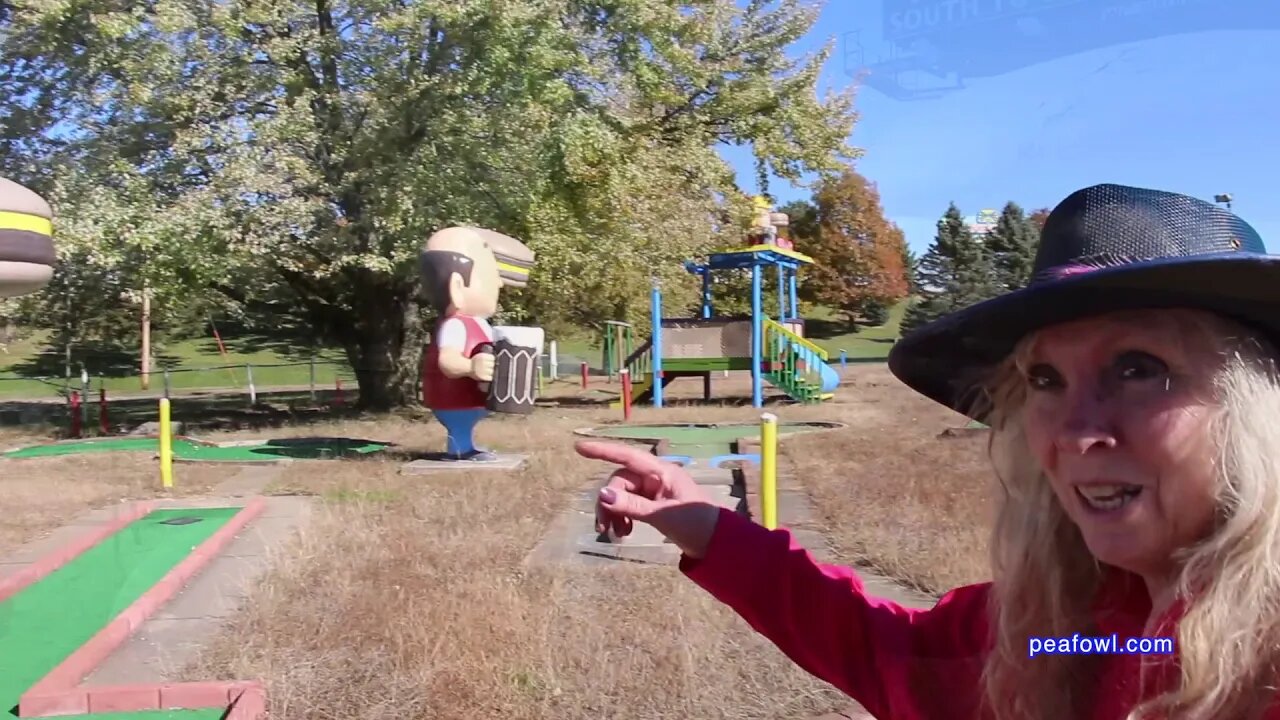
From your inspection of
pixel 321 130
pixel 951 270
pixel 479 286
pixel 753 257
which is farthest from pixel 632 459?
pixel 951 270

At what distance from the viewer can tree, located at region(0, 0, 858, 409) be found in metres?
Result: 11.8

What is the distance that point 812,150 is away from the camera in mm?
18797

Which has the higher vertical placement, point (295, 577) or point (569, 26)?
point (569, 26)

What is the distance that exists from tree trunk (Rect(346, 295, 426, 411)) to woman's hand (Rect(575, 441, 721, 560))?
48.5ft

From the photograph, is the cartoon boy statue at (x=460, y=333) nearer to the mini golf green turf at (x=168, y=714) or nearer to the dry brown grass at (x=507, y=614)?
the dry brown grass at (x=507, y=614)

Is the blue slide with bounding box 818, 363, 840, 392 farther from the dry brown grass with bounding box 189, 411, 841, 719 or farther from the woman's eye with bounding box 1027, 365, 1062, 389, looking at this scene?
the woman's eye with bounding box 1027, 365, 1062, 389

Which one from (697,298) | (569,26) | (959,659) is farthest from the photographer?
(697,298)

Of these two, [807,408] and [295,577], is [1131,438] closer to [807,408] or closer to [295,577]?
[295,577]

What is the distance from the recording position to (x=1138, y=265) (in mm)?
1017

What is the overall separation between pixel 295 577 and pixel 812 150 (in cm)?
1519

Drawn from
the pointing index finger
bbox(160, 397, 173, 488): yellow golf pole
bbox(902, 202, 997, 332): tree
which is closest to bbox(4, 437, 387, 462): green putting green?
bbox(160, 397, 173, 488): yellow golf pole

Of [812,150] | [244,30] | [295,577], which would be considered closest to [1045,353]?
[295,577]

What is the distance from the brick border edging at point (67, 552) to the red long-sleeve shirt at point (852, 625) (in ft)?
17.6

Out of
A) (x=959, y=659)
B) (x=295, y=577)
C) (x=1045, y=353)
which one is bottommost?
(x=295, y=577)
